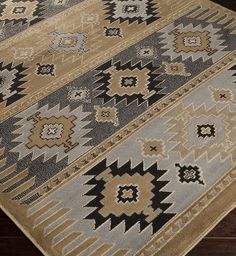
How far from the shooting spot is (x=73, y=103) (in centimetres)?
217

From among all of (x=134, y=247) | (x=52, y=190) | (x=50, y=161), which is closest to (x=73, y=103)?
(x=50, y=161)

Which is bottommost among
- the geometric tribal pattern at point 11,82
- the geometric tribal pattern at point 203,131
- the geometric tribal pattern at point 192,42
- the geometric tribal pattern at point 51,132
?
the geometric tribal pattern at point 203,131

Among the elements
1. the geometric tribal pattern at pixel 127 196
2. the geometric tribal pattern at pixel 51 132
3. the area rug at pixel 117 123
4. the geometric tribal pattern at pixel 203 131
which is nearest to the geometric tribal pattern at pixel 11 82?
the area rug at pixel 117 123

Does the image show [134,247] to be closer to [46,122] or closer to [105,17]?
[46,122]

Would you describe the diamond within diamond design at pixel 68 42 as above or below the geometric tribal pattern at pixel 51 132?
above

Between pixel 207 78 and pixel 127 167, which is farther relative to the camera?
pixel 207 78

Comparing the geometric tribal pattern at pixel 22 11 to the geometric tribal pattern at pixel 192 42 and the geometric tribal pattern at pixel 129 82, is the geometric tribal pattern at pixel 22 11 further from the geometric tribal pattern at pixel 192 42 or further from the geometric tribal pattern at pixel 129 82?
the geometric tribal pattern at pixel 192 42

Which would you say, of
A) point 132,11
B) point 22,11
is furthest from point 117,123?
point 22,11

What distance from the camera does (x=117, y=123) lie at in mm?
2055

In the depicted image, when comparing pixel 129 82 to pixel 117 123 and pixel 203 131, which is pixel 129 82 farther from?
pixel 203 131

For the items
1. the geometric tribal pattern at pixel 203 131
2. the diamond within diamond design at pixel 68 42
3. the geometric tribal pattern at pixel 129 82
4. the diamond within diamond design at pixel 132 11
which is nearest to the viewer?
the geometric tribal pattern at pixel 203 131

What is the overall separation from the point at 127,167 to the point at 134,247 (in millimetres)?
362

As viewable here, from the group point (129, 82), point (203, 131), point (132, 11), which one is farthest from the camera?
point (132, 11)

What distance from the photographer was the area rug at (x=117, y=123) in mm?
1699
